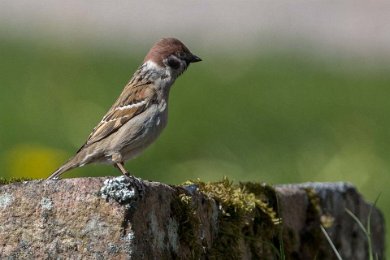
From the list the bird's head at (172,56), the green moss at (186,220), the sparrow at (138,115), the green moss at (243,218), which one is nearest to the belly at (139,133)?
the sparrow at (138,115)

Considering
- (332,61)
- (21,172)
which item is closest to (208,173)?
(21,172)

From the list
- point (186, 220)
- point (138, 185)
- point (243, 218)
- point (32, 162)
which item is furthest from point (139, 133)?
point (32, 162)

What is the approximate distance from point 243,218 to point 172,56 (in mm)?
1573

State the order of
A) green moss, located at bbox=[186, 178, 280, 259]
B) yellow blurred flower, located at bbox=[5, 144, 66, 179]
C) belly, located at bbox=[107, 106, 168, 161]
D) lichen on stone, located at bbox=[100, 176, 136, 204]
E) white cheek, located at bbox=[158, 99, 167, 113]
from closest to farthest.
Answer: lichen on stone, located at bbox=[100, 176, 136, 204], green moss, located at bbox=[186, 178, 280, 259], belly, located at bbox=[107, 106, 168, 161], white cheek, located at bbox=[158, 99, 167, 113], yellow blurred flower, located at bbox=[5, 144, 66, 179]

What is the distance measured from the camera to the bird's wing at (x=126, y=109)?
211 inches

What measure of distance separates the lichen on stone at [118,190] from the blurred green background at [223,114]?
3.84 m

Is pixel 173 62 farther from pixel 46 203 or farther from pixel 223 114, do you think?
pixel 223 114

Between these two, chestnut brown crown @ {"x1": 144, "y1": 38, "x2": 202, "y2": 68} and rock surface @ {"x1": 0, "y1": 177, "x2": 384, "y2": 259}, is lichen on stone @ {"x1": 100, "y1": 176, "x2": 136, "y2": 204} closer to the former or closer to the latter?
rock surface @ {"x1": 0, "y1": 177, "x2": 384, "y2": 259}

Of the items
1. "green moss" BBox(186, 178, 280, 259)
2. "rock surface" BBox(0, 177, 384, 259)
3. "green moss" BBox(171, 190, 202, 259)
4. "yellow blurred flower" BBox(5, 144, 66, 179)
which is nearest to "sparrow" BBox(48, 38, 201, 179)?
"green moss" BBox(186, 178, 280, 259)

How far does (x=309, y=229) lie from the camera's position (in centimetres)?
490

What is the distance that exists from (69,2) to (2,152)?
28.6 ft

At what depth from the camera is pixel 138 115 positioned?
534 centimetres

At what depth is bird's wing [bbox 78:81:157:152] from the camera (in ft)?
17.6

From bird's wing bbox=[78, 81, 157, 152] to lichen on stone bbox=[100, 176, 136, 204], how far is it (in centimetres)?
200
